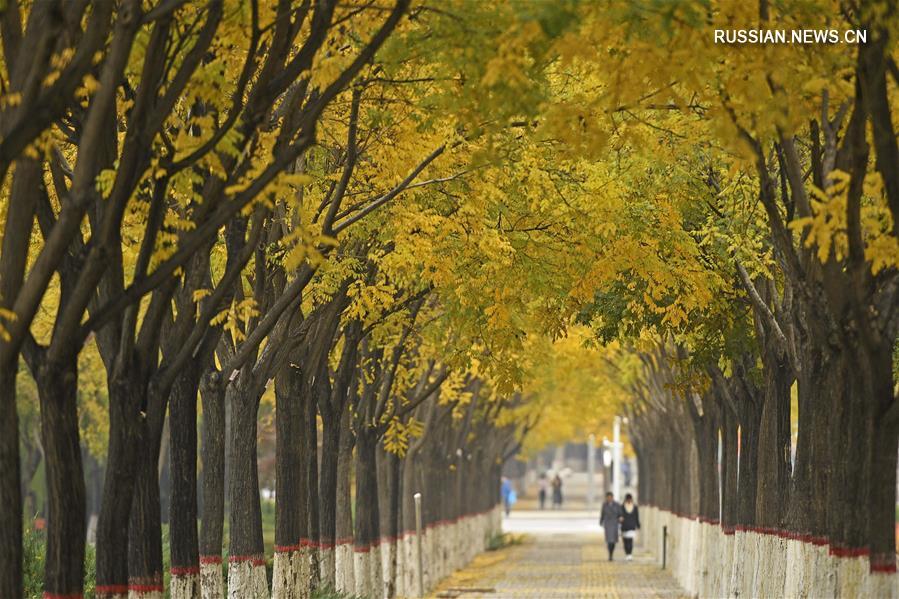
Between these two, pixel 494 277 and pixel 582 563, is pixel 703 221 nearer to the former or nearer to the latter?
pixel 494 277

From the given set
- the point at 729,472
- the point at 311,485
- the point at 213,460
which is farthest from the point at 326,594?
the point at 729,472

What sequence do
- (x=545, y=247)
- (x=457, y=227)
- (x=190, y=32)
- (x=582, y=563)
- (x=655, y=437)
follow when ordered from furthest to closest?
(x=655, y=437), (x=582, y=563), (x=545, y=247), (x=457, y=227), (x=190, y=32)

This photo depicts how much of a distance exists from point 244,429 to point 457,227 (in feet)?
11.4

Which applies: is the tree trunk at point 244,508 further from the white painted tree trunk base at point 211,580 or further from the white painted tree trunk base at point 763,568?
the white painted tree trunk base at point 763,568

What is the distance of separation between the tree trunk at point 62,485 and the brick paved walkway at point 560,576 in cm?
2584

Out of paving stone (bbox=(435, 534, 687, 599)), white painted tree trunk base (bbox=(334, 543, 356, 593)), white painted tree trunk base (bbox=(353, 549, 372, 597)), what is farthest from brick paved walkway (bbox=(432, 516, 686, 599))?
white painted tree trunk base (bbox=(334, 543, 356, 593))

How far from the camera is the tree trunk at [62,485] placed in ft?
47.7

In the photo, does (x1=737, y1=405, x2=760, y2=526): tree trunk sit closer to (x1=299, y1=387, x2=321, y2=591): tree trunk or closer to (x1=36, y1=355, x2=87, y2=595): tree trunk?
(x1=299, y1=387, x2=321, y2=591): tree trunk

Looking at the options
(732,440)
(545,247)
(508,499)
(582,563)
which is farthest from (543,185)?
(508,499)

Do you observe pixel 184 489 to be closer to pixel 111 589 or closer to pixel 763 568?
pixel 111 589

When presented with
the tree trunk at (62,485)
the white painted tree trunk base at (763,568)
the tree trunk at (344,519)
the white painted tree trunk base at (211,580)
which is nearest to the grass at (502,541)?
the white painted tree trunk base at (763,568)

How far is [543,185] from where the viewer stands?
23547 mm

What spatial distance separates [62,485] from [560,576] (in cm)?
3636

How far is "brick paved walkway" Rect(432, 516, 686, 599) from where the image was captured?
42.1m
